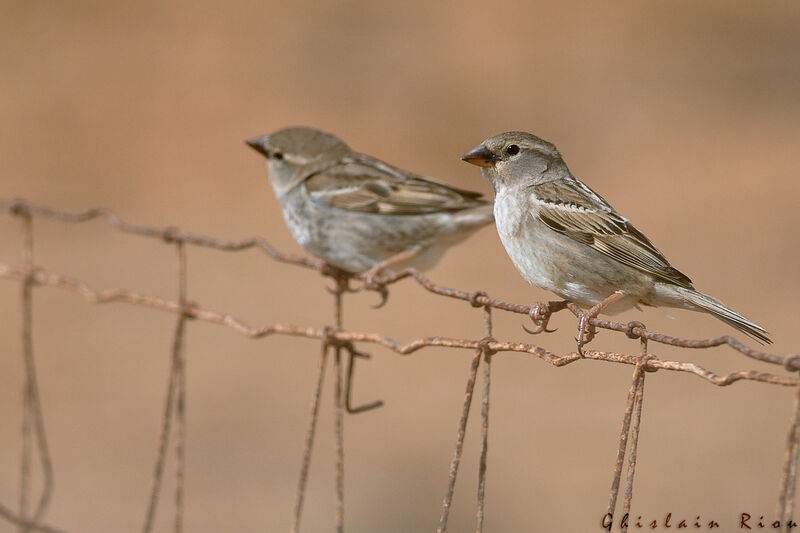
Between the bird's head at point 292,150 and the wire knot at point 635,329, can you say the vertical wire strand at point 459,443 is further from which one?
the bird's head at point 292,150

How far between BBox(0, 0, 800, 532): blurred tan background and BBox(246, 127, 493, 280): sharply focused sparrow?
225 centimetres

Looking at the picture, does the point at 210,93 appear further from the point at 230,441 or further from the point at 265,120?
the point at 230,441

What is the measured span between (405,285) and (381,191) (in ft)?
16.5

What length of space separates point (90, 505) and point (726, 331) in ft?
16.5

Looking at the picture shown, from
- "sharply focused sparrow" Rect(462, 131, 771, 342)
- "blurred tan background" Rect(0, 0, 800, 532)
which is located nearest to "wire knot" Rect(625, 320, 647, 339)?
"sharply focused sparrow" Rect(462, 131, 771, 342)

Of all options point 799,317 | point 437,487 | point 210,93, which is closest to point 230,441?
point 437,487

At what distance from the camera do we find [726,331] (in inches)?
342

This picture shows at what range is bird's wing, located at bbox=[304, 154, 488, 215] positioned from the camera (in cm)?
534

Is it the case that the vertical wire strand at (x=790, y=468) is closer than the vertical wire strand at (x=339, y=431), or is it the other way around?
the vertical wire strand at (x=790, y=468)

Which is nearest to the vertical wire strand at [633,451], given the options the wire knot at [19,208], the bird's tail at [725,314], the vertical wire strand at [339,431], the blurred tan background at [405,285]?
the bird's tail at [725,314]

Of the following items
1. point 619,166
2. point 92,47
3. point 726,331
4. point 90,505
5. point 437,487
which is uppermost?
point 92,47

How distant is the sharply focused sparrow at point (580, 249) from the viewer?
11.5 ft

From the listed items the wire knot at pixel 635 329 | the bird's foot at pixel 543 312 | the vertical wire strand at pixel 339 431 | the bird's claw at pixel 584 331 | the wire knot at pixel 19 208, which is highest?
the wire knot at pixel 19 208

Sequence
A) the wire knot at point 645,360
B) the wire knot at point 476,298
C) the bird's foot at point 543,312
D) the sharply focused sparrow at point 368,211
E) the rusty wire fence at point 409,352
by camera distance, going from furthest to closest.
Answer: the sharply focused sparrow at point 368,211
the bird's foot at point 543,312
the wire knot at point 476,298
the wire knot at point 645,360
the rusty wire fence at point 409,352
